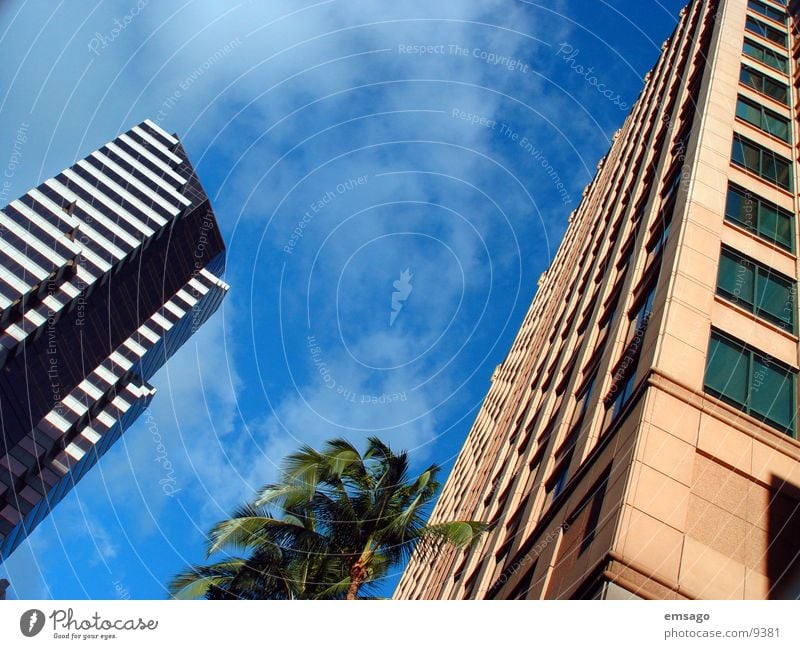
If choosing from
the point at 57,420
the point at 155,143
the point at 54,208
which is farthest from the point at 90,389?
the point at 155,143

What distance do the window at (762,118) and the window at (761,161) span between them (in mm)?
1932

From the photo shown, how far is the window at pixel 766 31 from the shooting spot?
120 feet

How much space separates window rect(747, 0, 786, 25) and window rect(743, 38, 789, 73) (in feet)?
→ 18.1

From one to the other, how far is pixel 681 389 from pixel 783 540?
146 inches

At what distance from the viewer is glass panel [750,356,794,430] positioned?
57.4ft

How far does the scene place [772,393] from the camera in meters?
18.1

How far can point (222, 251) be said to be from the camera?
122125mm

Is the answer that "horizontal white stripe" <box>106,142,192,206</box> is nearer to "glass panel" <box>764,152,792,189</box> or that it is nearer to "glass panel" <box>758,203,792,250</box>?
"glass panel" <box>764,152,792,189</box>

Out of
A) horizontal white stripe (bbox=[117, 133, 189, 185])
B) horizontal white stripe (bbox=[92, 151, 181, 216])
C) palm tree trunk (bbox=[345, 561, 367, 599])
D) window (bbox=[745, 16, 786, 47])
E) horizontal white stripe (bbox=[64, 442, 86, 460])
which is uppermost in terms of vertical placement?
horizontal white stripe (bbox=[117, 133, 189, 185])

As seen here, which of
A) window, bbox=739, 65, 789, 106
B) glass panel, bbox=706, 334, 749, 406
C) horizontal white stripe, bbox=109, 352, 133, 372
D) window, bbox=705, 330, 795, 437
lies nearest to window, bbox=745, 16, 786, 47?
window, bbox=739, 65, 789, 106

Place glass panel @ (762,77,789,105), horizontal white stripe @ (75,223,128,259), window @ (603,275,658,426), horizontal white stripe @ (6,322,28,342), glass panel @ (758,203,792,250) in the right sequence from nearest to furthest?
window @ (603,275,658,426)
glass panel @ (758,203,792,250)
glass panel @ (762,77,789,105)
horizontal white stripe @ (6,322,28,342)
horizontal white stripe @ (75,223,128,259)
